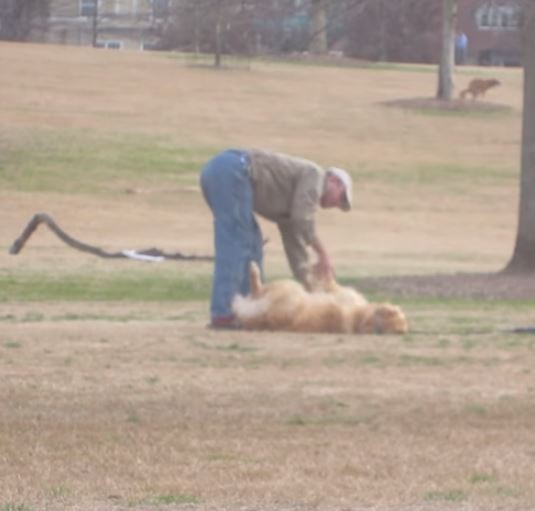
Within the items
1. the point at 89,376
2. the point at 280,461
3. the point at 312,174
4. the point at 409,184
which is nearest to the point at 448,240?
the point at 409,184

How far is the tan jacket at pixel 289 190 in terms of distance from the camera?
41.5ft

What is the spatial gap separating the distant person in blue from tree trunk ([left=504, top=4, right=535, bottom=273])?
41444 millimetres

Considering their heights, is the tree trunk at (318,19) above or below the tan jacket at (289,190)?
above

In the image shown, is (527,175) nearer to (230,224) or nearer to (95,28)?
(230,224)

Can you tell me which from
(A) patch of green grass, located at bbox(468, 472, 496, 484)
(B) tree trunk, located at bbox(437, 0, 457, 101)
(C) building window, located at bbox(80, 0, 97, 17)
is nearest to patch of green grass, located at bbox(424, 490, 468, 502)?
(A) patch of green grass, located at bbox(468, 472, 496, 484)

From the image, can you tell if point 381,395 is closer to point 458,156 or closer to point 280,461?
point 280,461

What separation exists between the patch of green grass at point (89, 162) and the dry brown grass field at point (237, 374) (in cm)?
13

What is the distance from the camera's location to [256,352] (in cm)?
1152

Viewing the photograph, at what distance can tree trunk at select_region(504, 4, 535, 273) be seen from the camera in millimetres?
19531

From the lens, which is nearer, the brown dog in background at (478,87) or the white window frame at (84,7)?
the brown dog in background at (478,87)

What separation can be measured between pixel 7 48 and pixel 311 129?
541 inches

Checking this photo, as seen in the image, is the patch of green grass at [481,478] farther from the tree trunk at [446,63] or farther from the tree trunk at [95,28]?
the tree trunk at [95,28]

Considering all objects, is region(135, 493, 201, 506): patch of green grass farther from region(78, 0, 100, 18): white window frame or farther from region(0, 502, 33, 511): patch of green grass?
region(78, 0, 100, 18): white window frame

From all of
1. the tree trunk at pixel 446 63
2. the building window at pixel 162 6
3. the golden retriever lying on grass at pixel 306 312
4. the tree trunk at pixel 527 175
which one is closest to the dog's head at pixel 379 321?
the golden retriever lying on grass at pixel 306 312
